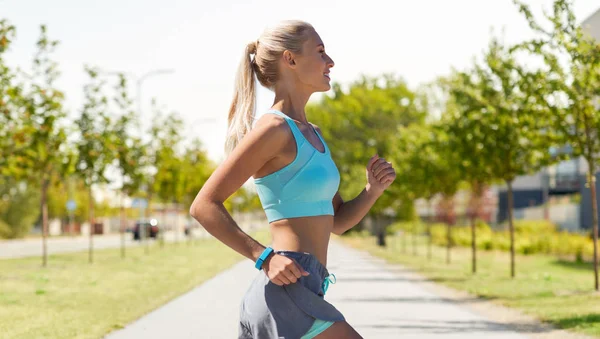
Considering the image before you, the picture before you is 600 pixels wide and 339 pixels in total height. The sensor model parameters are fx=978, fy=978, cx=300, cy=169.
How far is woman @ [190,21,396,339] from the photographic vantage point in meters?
2.94

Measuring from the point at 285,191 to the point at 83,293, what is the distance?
15.0 meters

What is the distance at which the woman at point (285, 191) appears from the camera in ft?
9.66

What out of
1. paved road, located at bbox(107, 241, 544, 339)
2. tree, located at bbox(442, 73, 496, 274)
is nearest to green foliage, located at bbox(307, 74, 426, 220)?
tree, located at bbox(442, 73, 496, 274)

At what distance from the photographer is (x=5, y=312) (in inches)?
540

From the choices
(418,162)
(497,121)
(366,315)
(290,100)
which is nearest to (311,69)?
(290,100)

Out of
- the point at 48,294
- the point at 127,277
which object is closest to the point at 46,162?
the point at 127,277

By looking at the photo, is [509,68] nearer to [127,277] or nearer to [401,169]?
[127,277]

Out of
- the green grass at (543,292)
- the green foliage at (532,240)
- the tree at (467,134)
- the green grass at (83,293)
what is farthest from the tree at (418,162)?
the green grass at (83,293)

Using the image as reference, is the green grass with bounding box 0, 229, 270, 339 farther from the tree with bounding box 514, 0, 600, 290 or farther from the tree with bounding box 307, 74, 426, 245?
the tree with bounding box 307, 74, 426, 245

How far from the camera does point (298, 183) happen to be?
3062 millimetres

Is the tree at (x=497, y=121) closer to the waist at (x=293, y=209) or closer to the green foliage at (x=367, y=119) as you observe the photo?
the waist at (x=293, y=209)

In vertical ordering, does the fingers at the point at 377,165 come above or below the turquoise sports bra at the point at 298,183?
above

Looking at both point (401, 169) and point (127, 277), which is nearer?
point (127, 277)

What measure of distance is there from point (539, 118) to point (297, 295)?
50.4 ft
